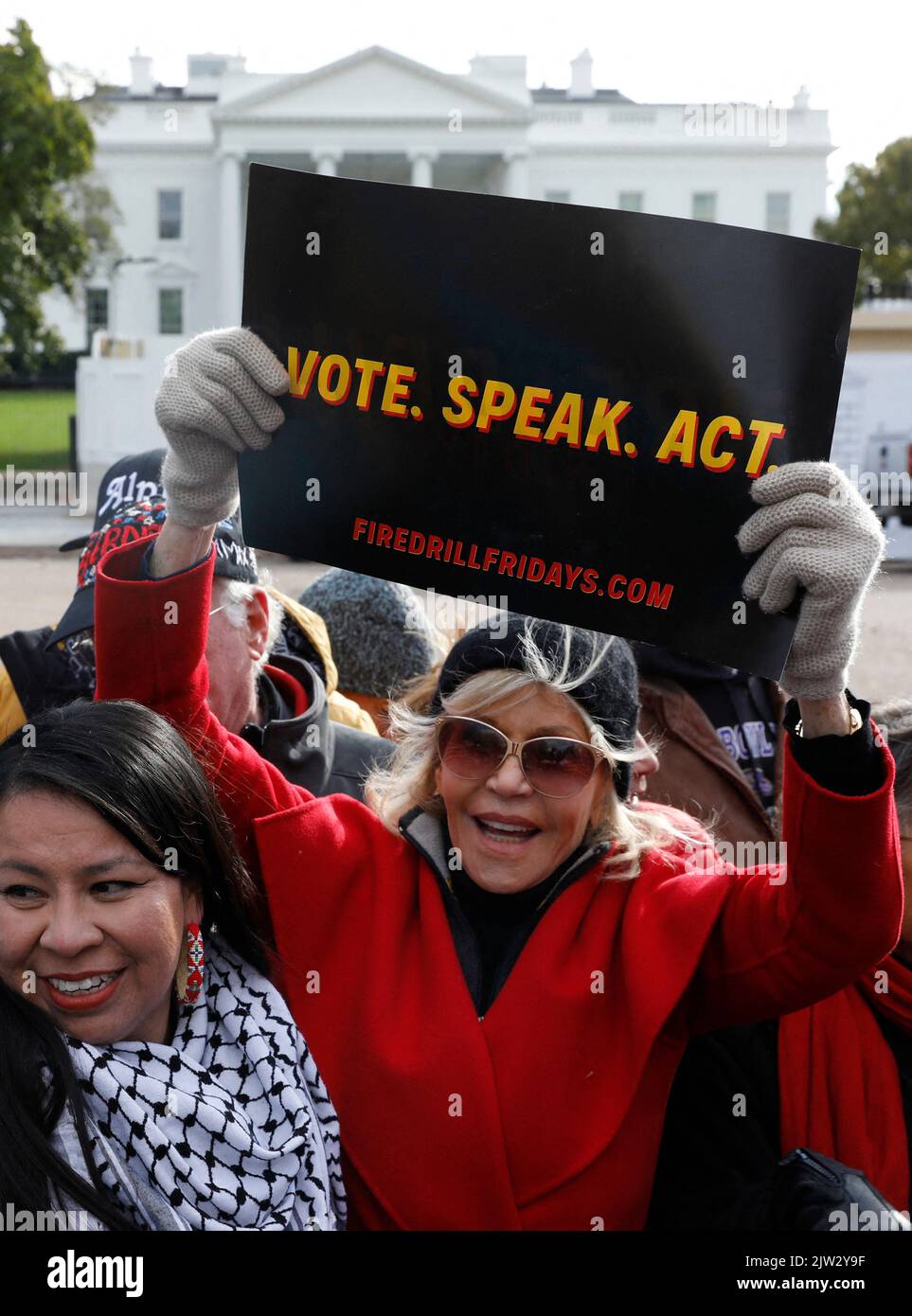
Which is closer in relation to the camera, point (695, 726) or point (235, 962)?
point (235, 962)

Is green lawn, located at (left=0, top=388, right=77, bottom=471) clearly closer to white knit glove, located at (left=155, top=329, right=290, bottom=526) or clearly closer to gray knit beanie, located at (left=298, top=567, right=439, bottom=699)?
gray knit beanie, located at (left=298, top=567, right=439, bottom=699)

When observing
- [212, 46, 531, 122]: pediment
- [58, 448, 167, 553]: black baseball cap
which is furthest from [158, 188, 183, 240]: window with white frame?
[58, 448, 167, 553]: black baseball cap

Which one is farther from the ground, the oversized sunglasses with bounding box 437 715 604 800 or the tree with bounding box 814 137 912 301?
the tree with bounding box 814 137 912 301

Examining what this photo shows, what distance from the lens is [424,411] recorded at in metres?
2.12

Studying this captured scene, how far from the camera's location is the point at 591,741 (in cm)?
236

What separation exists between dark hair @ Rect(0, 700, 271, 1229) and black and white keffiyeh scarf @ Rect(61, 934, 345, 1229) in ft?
0.15

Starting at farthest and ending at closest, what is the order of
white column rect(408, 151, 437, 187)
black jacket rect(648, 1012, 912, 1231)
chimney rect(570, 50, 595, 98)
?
chimney rect(570, 50, 595, 98)
white column rect(408, 151, 437, 187)
black jacket rect(648, 1012, 912, 1231)

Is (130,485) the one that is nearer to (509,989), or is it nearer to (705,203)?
(509,989)

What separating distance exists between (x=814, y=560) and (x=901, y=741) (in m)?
0.88

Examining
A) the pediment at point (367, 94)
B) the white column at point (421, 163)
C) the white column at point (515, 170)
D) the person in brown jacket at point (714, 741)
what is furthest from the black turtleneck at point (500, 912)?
the pediment at point (367, 94)

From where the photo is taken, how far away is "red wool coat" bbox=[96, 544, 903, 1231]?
2.15 metres

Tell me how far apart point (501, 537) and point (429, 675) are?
662 millimetres

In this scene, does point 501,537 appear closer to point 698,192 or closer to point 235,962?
point 235,962
